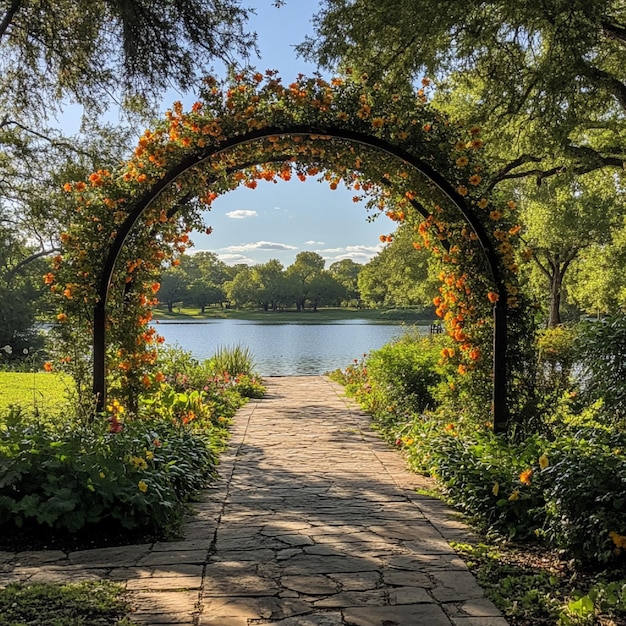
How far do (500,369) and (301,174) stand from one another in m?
2.48

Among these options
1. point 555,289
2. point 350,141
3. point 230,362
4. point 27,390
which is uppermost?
point 350,141

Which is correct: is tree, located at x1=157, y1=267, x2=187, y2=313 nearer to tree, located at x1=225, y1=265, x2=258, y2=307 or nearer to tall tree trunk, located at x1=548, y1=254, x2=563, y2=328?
tree, located at x1=225, y1=265, x2=258, y2=307

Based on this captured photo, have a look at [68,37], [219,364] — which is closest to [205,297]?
[219,364]

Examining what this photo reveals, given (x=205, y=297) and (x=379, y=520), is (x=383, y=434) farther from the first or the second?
(x=205, y=297)

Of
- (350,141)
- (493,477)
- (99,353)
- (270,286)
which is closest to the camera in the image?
(493,477)

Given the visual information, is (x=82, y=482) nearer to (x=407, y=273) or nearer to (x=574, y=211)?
(x=574, y=211)

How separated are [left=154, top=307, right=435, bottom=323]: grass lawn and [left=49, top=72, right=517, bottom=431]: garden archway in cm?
3137

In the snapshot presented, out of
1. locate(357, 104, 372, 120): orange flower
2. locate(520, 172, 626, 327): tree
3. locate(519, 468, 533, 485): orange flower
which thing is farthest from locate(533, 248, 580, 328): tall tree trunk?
locate(519, 468, 533, 485): orange flower

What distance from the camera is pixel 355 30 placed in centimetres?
740

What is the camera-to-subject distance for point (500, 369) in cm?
514

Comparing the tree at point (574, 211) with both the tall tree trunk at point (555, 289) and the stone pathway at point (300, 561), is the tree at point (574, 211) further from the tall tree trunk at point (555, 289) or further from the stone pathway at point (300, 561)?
the stone pathway at point (300, 561)

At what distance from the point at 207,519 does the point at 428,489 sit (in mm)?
1575

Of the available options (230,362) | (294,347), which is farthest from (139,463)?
(294,347)

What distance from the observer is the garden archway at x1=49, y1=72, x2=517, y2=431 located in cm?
498
